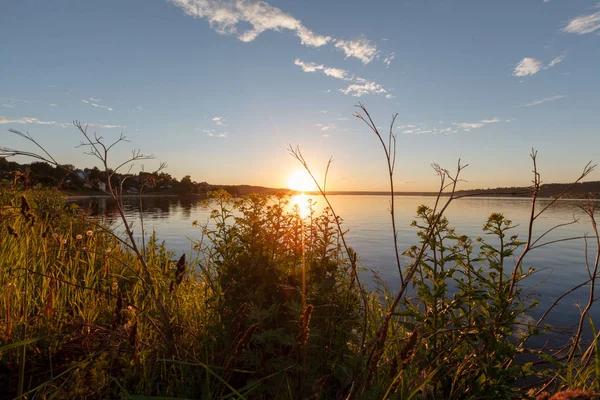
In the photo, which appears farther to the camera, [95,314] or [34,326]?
[95,314]

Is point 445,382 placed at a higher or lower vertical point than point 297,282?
lower

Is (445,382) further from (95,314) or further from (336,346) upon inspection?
(95,314)

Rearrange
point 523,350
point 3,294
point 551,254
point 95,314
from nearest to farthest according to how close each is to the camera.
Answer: point 523,350 → point 3,294 → point 95,314 → point 551,254

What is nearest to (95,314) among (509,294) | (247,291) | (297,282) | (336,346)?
(247,291)

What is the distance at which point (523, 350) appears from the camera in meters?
3.12

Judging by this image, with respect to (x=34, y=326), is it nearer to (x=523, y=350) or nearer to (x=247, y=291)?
(x=247, y=291)

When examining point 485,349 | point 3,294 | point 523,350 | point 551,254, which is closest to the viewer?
point 485,349

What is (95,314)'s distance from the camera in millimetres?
3939

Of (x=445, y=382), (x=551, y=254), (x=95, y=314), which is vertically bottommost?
(x=551, y=254)

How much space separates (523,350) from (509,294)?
0.67 meters

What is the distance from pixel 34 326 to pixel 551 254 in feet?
79.9

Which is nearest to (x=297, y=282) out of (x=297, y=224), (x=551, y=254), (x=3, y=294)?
(x=297, y=224)

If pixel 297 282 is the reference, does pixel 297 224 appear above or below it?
above

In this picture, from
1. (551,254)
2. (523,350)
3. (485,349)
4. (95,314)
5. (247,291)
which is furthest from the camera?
(551,254)
